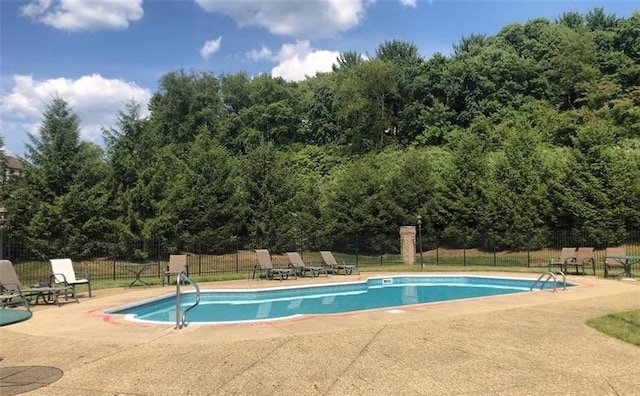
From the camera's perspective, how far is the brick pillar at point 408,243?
85.7 feet

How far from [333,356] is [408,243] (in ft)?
67.4

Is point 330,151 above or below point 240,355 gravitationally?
above

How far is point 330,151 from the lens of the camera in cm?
5869

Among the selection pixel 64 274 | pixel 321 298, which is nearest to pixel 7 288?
pixel 64 274

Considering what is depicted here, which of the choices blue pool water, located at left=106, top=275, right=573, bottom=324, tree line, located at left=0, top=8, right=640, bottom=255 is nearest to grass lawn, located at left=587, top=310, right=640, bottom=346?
blue pool water, located at left=106, top=275, right=573, bottom=324

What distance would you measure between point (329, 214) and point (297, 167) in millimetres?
22872

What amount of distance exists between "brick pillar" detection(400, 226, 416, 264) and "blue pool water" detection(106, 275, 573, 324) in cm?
612

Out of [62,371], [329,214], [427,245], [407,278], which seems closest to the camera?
[62,371]

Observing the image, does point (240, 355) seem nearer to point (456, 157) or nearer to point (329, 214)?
point (329, 214)

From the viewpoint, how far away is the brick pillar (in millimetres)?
26125

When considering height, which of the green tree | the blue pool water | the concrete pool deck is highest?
the green tree

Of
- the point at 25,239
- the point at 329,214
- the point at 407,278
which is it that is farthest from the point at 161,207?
the point at 407,278

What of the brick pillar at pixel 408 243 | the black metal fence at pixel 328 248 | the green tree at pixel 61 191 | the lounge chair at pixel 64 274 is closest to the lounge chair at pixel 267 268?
the black metal fence at pixel 328 248

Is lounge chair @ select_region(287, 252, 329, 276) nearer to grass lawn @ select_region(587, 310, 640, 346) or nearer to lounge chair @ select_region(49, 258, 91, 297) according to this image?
lounge chair @ select_region(49, 258, 91, 297)
